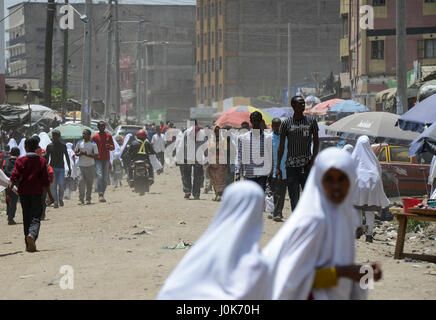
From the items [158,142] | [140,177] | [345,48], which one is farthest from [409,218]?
[345,48]

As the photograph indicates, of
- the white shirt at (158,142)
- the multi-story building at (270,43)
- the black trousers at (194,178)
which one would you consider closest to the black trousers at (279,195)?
the black trousers at (194,178)

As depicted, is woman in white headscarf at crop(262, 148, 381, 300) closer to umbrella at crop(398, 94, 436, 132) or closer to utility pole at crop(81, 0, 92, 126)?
umbrella at crop(398, 94, 436, 132)

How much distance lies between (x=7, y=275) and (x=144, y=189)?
12024mm

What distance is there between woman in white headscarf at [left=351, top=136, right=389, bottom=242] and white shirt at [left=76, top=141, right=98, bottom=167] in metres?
8.18

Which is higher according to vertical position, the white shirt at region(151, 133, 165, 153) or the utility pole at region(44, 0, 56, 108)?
the utility pole at region(44, 0, 56, 108)

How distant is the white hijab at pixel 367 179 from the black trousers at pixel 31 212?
15.3 ft

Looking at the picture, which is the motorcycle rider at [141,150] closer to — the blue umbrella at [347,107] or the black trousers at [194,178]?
the black trousers at [194,178]

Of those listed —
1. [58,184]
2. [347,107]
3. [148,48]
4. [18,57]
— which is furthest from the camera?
[18,57]

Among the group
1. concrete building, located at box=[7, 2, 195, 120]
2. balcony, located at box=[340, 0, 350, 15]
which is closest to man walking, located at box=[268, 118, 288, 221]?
balcony, located at box=[340, 0, 350, 15]

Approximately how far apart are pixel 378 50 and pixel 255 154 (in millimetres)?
36505

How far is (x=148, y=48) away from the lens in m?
101

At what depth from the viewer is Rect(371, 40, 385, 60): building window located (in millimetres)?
48906

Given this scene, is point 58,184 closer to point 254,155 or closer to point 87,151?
point 87,151

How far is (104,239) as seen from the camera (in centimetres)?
1249
